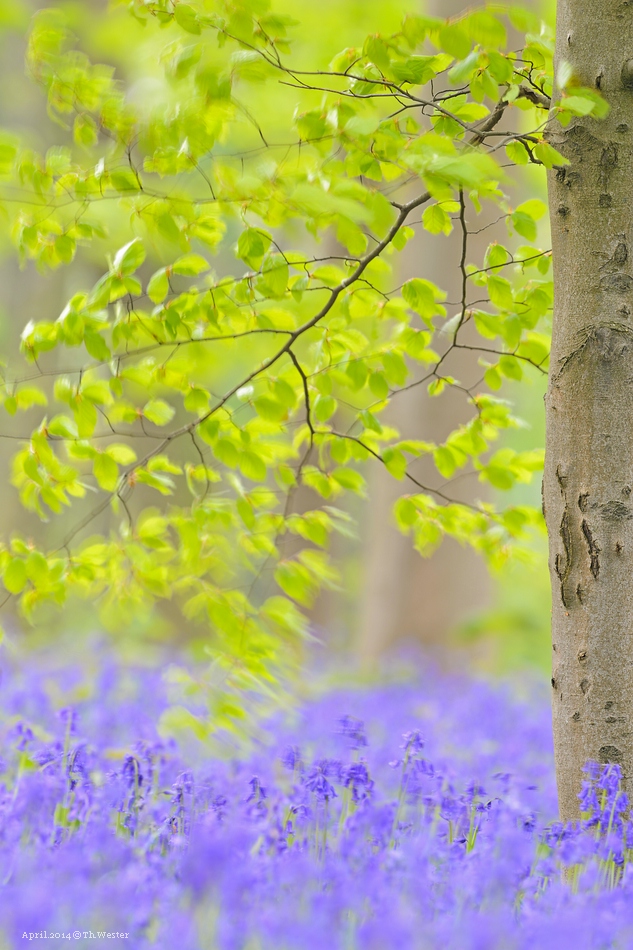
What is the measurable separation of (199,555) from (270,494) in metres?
0.32

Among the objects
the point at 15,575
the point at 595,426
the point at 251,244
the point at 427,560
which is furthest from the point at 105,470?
the point at 427,560

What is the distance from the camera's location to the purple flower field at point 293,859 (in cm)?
143

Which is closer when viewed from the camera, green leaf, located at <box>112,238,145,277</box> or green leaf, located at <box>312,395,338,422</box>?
green leaf, located at <box>112,238,145,277</box>

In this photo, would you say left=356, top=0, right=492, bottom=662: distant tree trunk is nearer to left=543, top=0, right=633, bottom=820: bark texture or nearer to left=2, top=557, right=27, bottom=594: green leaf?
left=543, top=0, right=633, bottom=820: bark texture

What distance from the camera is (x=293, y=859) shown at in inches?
73.7

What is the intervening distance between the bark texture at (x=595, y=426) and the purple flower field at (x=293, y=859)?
185mm

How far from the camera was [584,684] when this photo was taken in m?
2.29

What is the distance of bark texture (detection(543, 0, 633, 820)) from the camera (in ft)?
Result: 7.43

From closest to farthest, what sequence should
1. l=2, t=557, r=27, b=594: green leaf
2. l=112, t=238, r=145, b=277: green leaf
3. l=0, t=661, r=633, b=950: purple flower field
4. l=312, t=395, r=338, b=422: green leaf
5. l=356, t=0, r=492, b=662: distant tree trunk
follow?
l=0, t=661, r=633, b=950: purple flower field < l=112, t=238, r=145, b=277: green leaf < l=2, t=557, r=27, b=594: green leaf < l=312, t=395, r=338, b=422: green leaf < l=356, t=0, r=492, b=662: distant tree trunk

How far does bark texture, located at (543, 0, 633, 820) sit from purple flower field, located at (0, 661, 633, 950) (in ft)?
0.61

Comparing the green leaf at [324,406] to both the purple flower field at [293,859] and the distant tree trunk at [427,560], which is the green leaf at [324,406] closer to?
the purple flower field at [293,859]

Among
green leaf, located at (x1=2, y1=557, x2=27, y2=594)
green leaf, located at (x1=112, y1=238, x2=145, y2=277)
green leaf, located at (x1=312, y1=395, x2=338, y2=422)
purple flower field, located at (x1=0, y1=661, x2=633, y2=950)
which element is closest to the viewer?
purple flower field, located at (x1=0, y1=661, x2=633, y2=950)

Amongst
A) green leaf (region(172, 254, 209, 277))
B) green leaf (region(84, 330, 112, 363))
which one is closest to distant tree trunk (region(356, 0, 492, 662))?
green leaf (region(172, 254, 209, 277))

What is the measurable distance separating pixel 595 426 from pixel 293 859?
1.35 m
